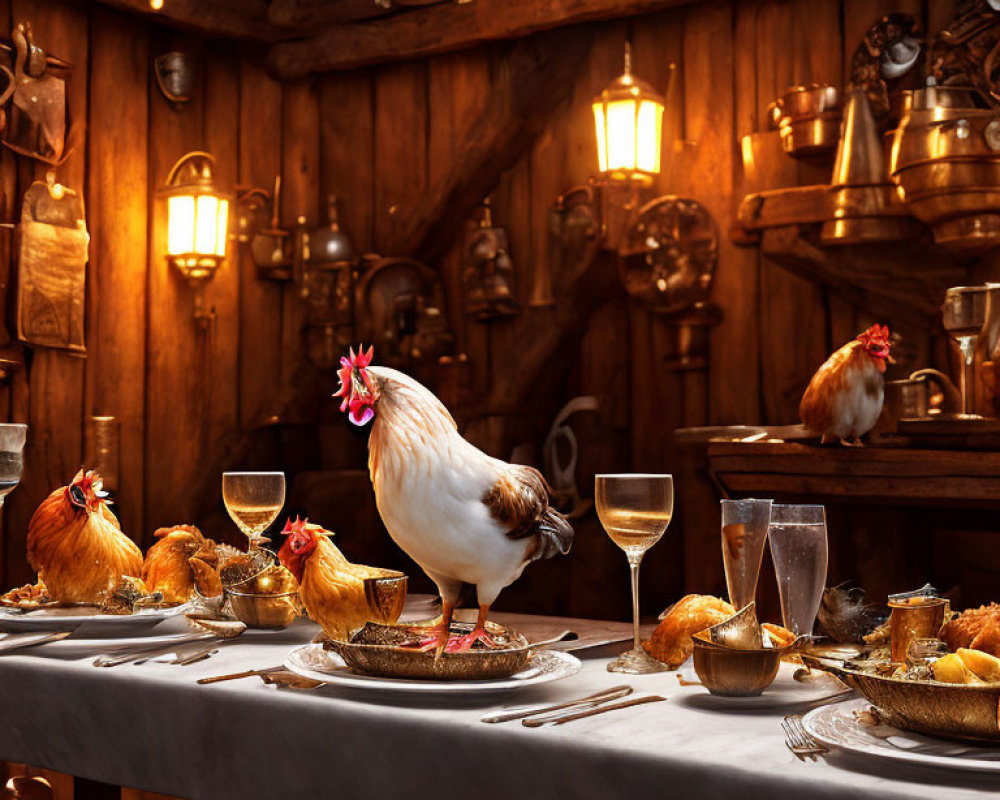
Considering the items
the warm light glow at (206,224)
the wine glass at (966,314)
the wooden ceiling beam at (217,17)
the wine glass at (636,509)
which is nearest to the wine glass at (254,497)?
the wine glass at (636,509)

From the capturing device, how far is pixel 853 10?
13.6 ft

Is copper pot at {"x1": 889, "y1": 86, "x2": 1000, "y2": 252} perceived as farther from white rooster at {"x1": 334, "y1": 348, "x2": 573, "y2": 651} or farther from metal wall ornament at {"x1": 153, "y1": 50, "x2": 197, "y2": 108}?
metal wall ornament at {"x1": 153, "y1": 50, "x2": 197, "y2": 108}

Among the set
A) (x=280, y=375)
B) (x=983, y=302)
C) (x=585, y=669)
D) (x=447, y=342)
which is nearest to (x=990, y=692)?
(x=585, y=669)

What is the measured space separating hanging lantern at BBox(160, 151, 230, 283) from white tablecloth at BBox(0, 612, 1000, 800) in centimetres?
336

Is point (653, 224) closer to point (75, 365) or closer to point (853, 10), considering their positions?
point (853, 10)

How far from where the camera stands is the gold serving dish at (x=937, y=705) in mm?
1003

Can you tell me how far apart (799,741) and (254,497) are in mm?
1125

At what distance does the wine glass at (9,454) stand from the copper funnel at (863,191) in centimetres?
286

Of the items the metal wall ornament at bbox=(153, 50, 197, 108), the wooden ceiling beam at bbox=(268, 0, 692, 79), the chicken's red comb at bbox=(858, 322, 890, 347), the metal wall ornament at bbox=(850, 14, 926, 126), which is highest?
the wooden ceiling beam at bbox=(268, 0, 692, 79)

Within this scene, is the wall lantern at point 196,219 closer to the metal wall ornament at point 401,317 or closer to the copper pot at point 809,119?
the metal wall ornament at point 401,317

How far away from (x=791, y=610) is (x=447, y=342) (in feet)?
11.4

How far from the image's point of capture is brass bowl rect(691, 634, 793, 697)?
1.26 meters

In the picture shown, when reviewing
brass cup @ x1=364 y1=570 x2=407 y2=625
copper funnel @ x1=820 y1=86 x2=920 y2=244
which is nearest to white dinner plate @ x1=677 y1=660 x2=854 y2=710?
brass cup @ x1=364 y1=570 x2=407 y2=625

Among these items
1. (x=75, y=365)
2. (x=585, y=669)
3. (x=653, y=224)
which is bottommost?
(x=585, y=669)
